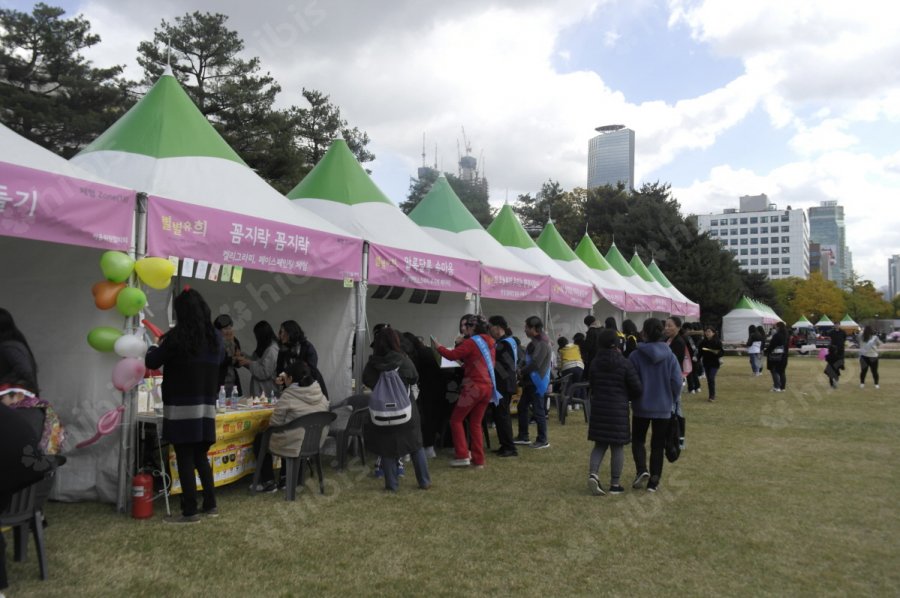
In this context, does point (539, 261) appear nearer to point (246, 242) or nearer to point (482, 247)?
point (482, 247)

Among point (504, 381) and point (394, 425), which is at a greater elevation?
point (504, 381)

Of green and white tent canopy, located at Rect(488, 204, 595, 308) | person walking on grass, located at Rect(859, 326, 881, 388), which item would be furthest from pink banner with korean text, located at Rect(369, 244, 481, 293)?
person walking on grass, located at Rect(859, 326, 881, 388)

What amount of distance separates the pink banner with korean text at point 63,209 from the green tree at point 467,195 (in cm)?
4271

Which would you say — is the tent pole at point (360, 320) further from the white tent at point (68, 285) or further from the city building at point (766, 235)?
the city building at point (766, 235)

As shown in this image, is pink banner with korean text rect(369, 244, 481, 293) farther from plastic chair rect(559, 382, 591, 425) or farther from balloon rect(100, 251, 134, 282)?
balloon rect(100, 251, 134, 282)

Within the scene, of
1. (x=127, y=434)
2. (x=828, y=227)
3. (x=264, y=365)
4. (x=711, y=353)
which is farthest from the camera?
(x=828, y=227)

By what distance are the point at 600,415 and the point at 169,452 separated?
3.44 m

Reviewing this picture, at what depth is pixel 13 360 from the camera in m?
3.67

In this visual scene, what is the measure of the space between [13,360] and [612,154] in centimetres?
15263

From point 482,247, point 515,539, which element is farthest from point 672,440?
point 482,247

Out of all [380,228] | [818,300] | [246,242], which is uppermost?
[818,300]

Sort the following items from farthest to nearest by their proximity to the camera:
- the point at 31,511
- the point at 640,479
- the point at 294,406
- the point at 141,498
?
1. the point at 640,479
2. the point at 294,406
3. the point at 141,498
4. the point at 31,511

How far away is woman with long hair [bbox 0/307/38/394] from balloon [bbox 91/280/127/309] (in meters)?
0.67

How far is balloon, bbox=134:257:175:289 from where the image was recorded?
448 cm
